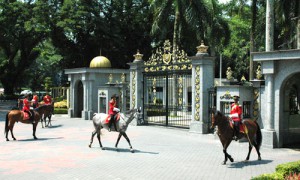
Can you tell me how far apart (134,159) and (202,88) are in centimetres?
740

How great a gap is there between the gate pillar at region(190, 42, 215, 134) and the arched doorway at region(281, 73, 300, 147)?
439 cm

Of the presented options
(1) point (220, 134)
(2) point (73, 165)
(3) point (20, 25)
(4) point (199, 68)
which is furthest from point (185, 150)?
(3) point (20, 25)

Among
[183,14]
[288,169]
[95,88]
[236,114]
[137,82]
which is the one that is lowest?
[288,169]

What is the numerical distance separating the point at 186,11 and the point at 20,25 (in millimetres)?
18987

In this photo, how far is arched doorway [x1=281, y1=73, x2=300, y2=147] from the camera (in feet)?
48.3

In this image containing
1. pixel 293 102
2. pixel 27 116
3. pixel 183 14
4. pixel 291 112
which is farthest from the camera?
pixel 183 14

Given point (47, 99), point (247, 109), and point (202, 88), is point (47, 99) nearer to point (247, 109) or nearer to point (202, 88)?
point (202, 88)

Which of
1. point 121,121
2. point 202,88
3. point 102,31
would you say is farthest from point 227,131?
point 102,31

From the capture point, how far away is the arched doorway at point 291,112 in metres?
14.7

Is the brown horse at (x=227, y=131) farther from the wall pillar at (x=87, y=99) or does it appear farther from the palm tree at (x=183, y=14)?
the palm tree at (x=183, y=14)

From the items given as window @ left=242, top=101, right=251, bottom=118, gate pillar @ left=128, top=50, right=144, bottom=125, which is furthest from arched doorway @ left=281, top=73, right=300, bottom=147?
gate pillar @ left=128, top=50, right=144, bottom=125

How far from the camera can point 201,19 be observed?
30609 millimetres

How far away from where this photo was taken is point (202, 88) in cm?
1855

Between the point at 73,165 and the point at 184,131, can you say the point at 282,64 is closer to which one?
the point at 184,131
